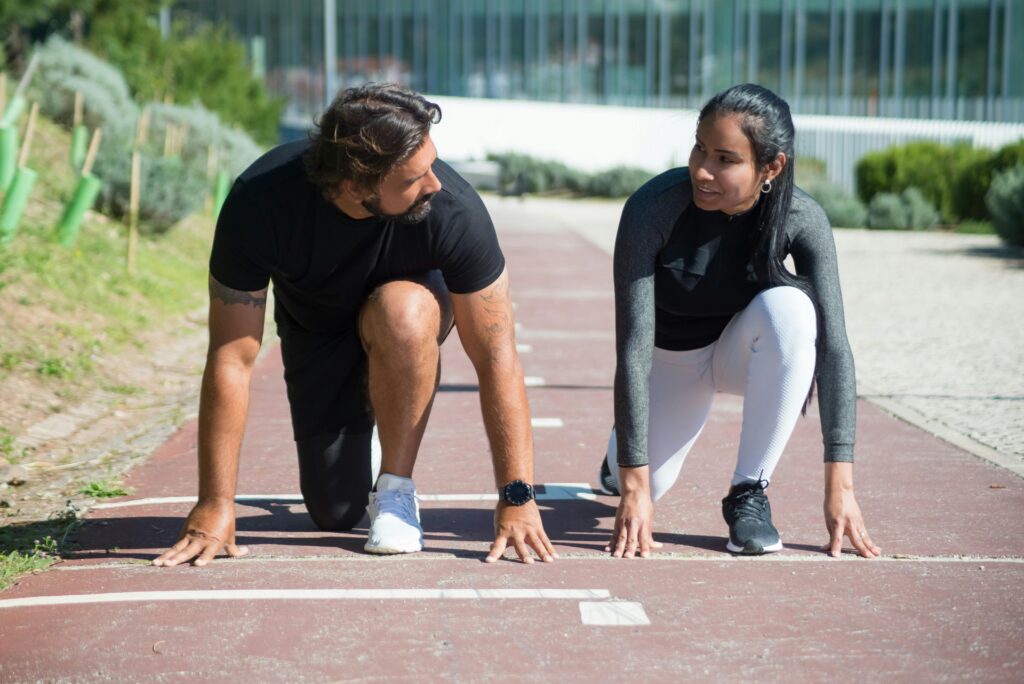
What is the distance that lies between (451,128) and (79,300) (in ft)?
129

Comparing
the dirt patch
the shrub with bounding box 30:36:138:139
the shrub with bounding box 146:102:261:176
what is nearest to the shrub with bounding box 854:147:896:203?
the shrub with bounding box 146:102:261:176

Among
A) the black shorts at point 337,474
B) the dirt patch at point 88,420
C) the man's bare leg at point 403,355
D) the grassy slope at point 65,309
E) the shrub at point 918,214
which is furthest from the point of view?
the shrub at point 918,214

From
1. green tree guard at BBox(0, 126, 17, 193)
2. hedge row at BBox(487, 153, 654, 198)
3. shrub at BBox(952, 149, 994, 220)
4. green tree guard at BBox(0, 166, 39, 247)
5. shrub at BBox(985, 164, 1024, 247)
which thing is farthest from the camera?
hedge row at BBox(487, 153, 654, 198)

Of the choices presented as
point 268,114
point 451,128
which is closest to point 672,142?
point 451,128

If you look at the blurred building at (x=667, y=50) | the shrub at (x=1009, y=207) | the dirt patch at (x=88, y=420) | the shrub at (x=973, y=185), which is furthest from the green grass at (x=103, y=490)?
Answer: the blurred building at (x=667, y=50)

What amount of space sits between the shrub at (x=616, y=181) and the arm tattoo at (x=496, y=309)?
3390 cm

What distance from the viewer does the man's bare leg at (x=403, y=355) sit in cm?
426

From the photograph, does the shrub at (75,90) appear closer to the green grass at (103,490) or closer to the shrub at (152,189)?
the shrub at (152,189)

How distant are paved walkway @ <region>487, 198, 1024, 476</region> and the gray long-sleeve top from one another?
1.86 metres

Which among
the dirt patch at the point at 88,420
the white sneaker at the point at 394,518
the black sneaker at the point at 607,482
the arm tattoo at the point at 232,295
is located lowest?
the dirt patch at the point at 88,420

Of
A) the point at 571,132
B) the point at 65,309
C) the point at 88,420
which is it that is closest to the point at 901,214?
the point at 65,309

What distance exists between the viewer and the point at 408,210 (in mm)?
3986

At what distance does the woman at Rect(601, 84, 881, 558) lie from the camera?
4.23m

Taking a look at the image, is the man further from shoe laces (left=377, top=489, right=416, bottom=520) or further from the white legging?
the white legging
